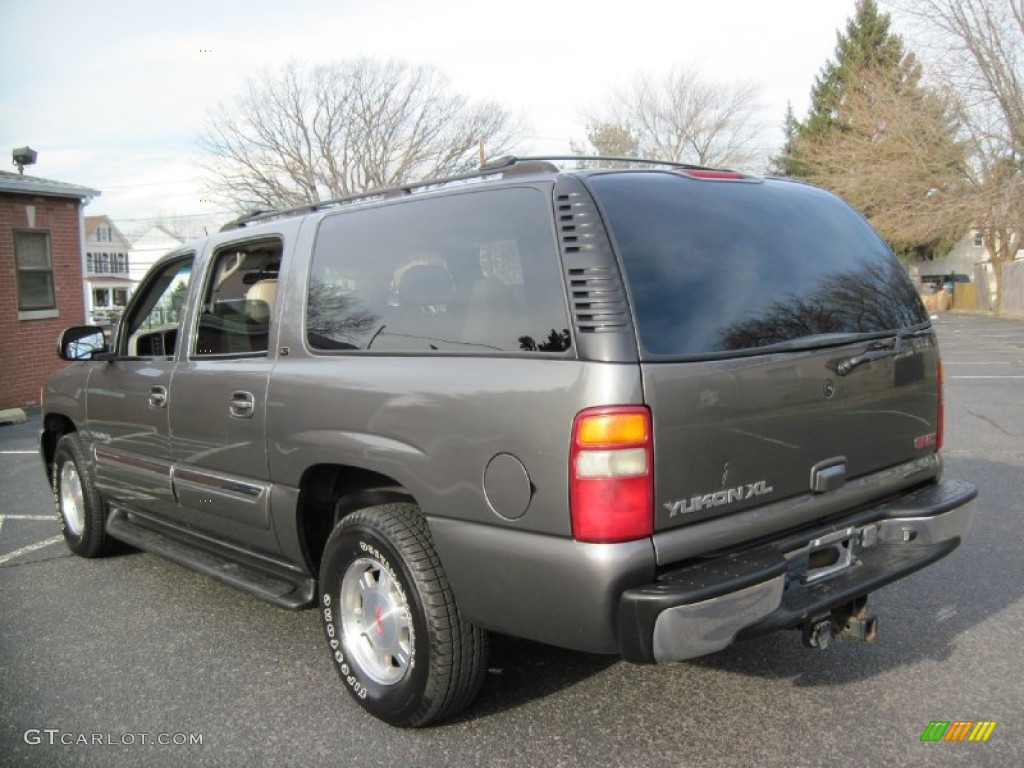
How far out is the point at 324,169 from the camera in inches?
1259

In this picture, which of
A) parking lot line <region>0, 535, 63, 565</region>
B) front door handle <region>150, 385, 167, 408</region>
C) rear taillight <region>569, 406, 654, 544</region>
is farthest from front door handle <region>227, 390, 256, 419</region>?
parking lot line <region>0, 535, 63, 565</region>

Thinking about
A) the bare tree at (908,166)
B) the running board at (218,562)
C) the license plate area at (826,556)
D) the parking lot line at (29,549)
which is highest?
the bare tree at (908,166)

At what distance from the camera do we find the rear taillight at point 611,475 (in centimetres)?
253

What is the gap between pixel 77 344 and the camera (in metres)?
5.11

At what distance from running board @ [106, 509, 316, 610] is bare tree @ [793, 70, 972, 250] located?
2995cm

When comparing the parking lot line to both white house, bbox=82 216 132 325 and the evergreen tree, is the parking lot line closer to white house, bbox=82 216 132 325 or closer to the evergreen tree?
the evergreen tree

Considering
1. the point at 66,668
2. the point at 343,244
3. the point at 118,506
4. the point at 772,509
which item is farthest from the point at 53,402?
the point at 772,509

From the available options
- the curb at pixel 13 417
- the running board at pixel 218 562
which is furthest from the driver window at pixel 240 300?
the curb at pixel 13 417

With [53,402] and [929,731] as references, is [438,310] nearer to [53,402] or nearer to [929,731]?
[929,731]

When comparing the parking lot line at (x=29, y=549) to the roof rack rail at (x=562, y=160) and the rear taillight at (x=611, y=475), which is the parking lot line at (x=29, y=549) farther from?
the rear taillight at (x=611, y=475)

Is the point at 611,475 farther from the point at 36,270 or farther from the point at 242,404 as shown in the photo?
the point at 36,270

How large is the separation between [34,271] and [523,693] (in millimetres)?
14980

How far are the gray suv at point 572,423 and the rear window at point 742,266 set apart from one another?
11 millimetres

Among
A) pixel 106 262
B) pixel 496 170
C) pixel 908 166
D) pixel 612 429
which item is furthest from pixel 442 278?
pixel 106 262
